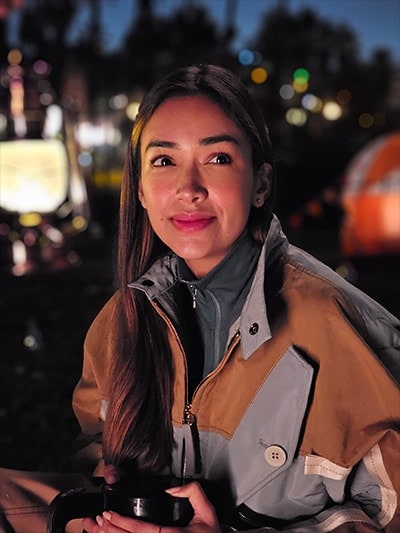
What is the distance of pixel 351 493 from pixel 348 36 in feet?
190

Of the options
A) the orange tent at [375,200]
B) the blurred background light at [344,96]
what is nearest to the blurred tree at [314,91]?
the blurred background light at [344,96]

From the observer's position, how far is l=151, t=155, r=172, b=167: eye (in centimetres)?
245

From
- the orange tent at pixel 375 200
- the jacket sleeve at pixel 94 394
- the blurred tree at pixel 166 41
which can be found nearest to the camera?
the jacket sleeve at pixel 94 394

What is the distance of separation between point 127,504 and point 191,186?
89 cm

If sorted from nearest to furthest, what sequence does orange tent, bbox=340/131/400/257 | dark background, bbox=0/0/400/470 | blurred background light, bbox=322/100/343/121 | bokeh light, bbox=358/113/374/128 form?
1. dark background, bbox=0/0/400/470
2. orange tent, bbox=340/131/400/257
3. blurred background light, bbox=322/100/343/121
4. bokeh light, bbox=358/113/374/128

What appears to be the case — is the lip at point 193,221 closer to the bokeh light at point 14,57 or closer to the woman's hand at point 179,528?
the woman's hand at point 179,528

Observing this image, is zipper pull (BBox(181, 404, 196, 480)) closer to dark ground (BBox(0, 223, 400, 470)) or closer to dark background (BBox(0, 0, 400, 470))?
dark background (BBox(0, 0, 400, 470))

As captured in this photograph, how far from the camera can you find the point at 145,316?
259 centimetres

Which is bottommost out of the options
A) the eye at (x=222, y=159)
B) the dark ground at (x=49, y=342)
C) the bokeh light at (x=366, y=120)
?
the bokeh light at (x=366, y=120)

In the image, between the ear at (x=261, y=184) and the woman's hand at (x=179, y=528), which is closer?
the woman's hand at (x=179, y=528)

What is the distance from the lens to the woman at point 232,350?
7.39 feet

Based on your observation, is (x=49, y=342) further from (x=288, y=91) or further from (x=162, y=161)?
(x=288, y=91)

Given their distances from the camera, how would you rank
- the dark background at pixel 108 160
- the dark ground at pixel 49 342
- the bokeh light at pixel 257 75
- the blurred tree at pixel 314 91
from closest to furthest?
the dark ground at pixel 49 342
the dark background at pixel 108 160
the bokeh light at pixel 257 75
the blurred tree at pixel 314 91

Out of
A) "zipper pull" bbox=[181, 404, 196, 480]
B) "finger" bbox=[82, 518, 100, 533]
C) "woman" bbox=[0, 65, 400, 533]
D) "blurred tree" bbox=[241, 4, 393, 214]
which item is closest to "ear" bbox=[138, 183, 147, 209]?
"woman" bbox=[0, 65, 400, 533]
